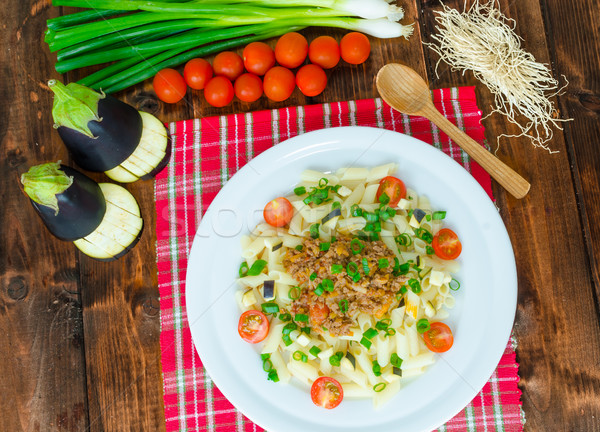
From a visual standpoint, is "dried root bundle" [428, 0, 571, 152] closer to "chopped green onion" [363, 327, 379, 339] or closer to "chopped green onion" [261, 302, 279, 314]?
"chopped green onion" [363, 327, 379, 339]

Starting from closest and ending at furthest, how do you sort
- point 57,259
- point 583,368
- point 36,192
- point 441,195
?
point 36,192, point 441,195, point 583,368, point 57,259

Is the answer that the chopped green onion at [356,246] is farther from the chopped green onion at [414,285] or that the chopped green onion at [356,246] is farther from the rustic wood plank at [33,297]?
the rustic wood plank at [33,297]

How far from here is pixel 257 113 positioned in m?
2.83

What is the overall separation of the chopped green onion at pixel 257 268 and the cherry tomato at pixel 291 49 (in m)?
1.16

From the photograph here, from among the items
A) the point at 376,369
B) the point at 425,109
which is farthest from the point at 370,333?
the point at 425,109

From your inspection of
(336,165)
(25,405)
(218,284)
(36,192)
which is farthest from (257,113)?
(25,405)

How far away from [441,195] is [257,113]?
3.76ft

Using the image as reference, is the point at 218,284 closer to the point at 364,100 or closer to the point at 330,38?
the point at 364,100

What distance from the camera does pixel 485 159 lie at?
261cm

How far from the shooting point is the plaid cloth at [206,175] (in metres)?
2.73

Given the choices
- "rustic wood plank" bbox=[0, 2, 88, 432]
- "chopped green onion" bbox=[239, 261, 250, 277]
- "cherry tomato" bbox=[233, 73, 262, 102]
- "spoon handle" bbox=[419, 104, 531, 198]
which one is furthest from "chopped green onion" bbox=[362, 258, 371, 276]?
"rustic wood plank" bbox=[0, 2, 88, 432]

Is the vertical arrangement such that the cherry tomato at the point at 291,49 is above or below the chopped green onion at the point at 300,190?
above

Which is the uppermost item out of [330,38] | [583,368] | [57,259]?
[330,38]

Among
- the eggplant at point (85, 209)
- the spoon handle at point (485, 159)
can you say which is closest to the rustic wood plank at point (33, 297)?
the eggplant at point (85, 209)
